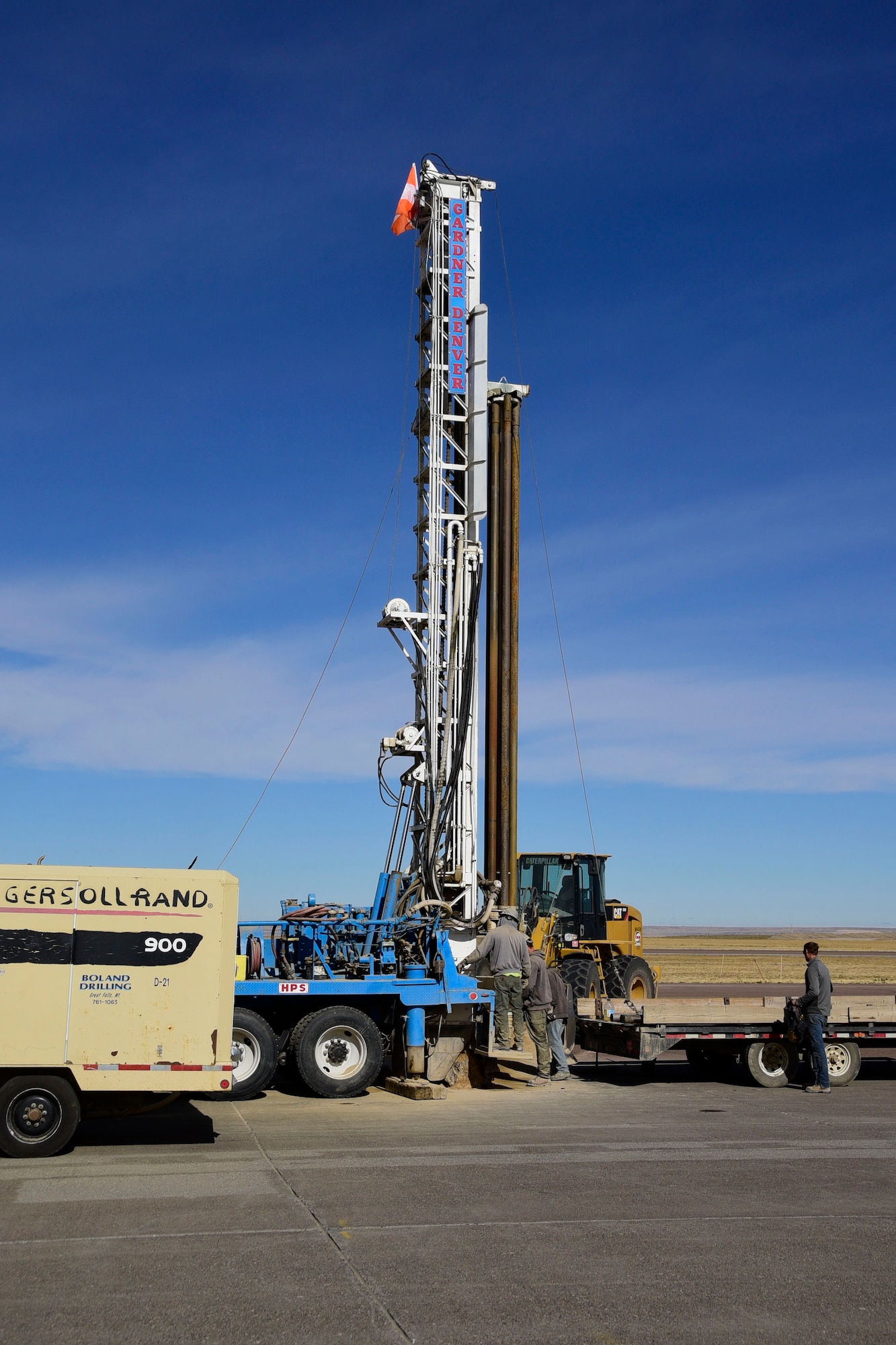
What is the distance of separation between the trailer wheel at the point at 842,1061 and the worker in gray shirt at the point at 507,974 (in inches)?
165

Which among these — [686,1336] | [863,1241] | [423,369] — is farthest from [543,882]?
[686,1336]

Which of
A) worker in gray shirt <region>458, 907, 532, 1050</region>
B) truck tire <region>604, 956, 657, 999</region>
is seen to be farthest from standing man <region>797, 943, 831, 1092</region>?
truck tire <region>604, 956, 657, 999</region>

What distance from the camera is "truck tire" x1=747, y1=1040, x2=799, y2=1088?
1617cm

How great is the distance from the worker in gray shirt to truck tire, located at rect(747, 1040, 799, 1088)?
3061 millimetres

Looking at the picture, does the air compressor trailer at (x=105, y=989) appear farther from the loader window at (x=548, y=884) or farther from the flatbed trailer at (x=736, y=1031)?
the loader window at (x=548, y=884)

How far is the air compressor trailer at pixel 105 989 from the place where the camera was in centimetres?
1065

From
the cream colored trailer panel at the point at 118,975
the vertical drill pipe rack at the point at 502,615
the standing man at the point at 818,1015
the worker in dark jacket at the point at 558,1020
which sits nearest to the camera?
the cream colored trailer panel at the point at 118,975

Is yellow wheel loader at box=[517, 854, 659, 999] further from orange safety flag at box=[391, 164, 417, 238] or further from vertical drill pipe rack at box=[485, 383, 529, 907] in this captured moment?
orange safety flag at box=[391, 164, 417, 238]

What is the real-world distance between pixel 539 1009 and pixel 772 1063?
3.26 metres

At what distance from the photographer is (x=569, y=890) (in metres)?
22.3

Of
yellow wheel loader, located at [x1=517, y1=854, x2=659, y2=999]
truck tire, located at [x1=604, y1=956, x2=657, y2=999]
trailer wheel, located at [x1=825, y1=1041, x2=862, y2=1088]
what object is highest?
yellow wheel loader, located at [x1=517, y1=854, x2=659, y2=999]

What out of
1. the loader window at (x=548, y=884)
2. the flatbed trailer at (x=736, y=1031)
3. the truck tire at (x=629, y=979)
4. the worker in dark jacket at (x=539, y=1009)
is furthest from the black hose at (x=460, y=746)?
the truck tire at (x=629, y=979)

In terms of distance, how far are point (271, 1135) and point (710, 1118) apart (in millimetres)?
4653

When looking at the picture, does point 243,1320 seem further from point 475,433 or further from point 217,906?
point 475,433
